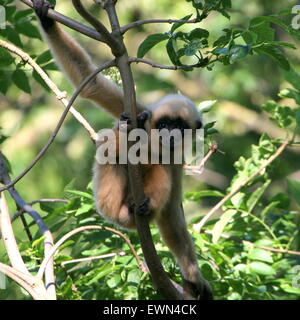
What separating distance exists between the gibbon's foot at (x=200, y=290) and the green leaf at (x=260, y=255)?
0.43m

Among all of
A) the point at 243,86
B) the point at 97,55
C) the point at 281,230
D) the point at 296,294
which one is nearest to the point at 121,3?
the point at 97,55

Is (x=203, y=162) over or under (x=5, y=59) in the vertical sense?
under

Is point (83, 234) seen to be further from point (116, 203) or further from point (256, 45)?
point (256, 45)

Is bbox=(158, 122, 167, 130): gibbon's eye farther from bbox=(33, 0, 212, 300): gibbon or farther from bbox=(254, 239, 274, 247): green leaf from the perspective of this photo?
bbox=(254, 239, 274, 247): green leaf

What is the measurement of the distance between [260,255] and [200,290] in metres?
0.55

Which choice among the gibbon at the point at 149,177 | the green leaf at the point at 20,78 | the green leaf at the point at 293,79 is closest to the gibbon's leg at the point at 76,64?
the gibbon at the point at 149,177

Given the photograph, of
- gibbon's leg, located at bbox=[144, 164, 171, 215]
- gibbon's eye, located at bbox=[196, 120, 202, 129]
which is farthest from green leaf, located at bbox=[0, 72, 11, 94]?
gibbon's eye, located at bbox=[196, 120, 202, 129]

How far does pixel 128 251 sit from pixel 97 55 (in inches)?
362

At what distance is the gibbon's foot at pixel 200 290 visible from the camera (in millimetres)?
4695

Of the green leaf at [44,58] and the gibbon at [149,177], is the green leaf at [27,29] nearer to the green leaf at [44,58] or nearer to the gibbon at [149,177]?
the green leaf at [44,58]

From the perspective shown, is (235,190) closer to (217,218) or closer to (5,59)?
(217,218)

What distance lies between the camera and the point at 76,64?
464cm

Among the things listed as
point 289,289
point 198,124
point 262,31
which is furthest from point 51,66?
point 289,289

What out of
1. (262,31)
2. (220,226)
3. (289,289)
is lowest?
(289,289)
